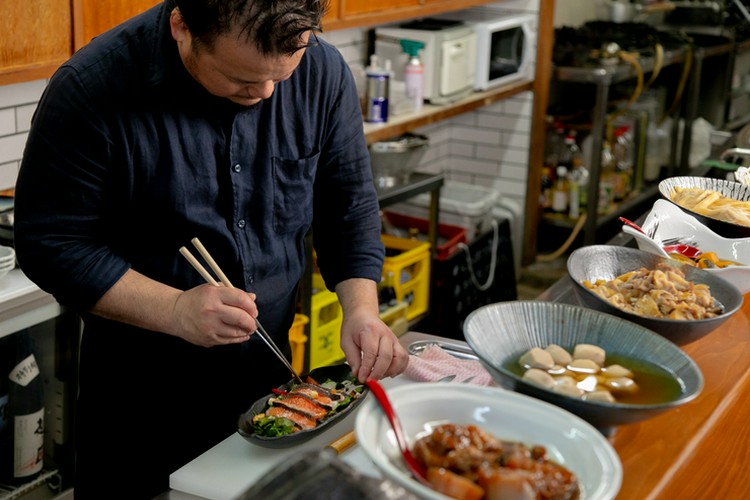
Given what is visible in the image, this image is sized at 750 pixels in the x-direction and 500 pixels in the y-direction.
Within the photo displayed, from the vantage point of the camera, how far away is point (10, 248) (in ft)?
9.15

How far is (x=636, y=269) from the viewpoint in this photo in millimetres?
2131

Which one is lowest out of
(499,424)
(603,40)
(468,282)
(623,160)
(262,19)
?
(468,282)

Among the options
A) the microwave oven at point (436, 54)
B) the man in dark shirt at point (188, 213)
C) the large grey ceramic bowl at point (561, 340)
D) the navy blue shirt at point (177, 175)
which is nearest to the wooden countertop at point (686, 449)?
the large grey ceramic bowl at point (561, 340)

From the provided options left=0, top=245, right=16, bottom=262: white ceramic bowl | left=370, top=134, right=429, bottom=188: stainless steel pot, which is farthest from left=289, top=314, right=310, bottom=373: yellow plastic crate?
left=0, top=245, right=16, bottom=262: white ceramic bowl

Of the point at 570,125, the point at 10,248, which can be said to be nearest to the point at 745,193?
the point at 10,248

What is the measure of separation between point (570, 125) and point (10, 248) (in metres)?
3.69

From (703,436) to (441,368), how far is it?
1.67 feet

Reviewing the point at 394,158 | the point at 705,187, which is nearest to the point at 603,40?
the point at 394,158

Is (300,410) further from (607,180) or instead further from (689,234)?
(607,180)

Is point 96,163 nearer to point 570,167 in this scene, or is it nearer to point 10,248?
point 10,248

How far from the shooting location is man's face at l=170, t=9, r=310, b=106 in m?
1.75

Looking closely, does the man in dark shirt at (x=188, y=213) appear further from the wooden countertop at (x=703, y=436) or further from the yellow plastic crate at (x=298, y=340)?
the yellow plastic crate at (x=298, y=340)

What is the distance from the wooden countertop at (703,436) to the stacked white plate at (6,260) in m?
1.45

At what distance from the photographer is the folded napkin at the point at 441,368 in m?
1.92
